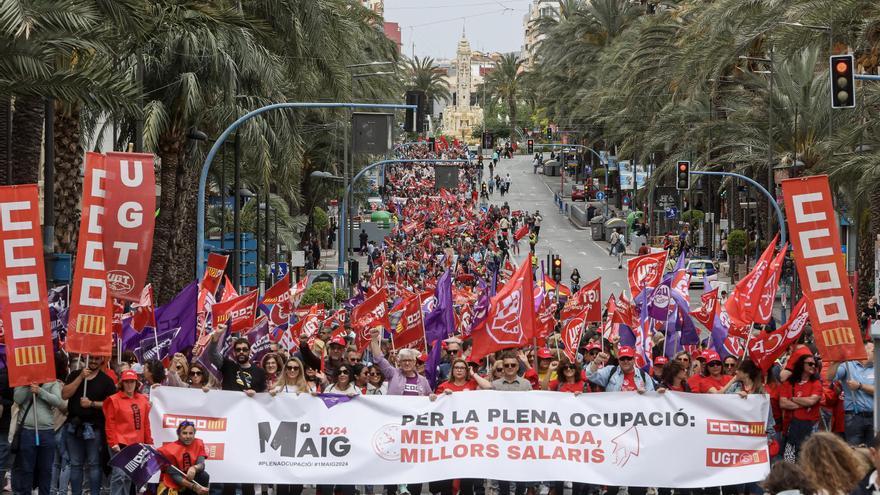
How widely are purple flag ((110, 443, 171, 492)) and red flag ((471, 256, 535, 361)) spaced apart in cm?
403

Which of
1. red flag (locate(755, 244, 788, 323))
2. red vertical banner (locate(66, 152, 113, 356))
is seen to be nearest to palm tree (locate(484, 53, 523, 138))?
red flag (locate(755, 244, 788, 323))

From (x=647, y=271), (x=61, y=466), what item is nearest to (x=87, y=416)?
(x=61, y=466)

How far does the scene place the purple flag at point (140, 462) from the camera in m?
11.9

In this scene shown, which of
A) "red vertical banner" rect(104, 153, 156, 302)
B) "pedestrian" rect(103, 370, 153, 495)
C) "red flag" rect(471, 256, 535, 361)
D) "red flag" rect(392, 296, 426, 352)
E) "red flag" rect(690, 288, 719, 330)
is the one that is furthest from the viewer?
"red flag" rect(690, 288, 719, 330)

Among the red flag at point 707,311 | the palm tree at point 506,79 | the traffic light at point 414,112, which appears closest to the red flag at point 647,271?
the red flag at point 707,311

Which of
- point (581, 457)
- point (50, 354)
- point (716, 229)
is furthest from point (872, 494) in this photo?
point (716, 229)

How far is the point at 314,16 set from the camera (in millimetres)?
30578

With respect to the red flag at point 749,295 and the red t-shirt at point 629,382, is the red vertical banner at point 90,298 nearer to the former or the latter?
the red t-shirt at point 629,382

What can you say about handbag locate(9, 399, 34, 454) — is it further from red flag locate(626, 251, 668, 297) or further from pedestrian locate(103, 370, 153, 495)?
red flag locate(626, 251, 668, 297)

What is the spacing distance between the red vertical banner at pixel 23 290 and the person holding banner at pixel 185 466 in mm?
1359

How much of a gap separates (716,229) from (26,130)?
173ft

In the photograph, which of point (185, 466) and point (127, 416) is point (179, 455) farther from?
point (127, 416)

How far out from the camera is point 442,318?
19.7 metres

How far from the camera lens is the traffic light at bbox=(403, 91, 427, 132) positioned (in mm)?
30844
